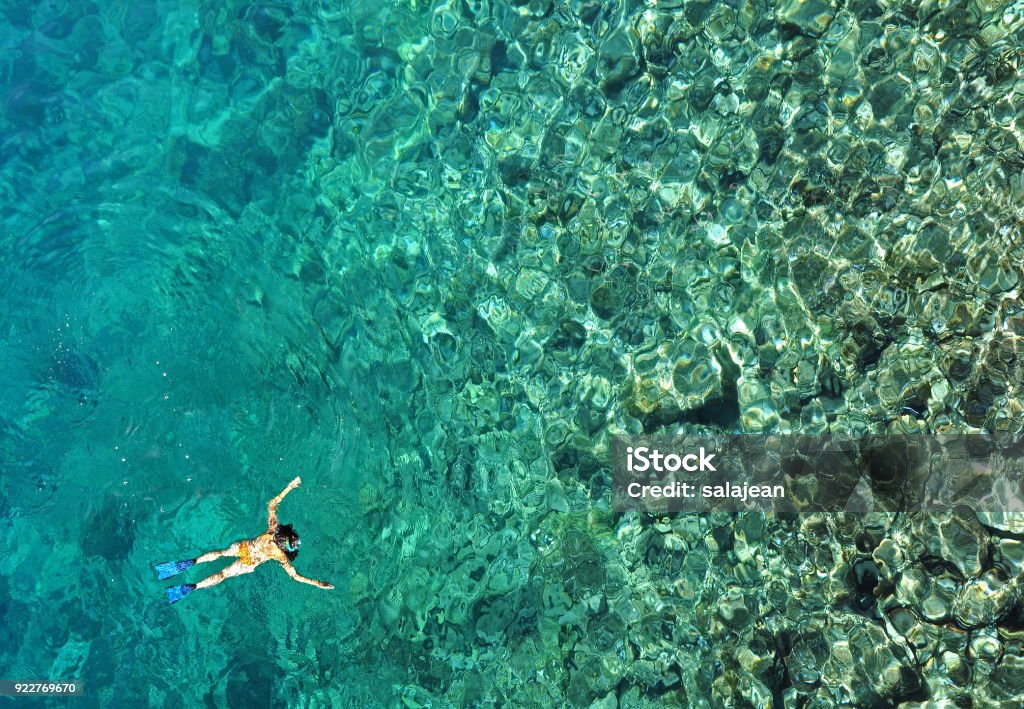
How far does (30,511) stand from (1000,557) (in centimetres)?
742

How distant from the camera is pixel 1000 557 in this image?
5.21 m

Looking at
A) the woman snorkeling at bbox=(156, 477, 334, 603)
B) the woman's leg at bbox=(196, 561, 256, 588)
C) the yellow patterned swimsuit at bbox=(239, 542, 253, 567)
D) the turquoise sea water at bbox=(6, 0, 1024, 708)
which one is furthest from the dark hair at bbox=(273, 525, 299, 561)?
the turquoise sea water at bbox=(6, 0, 1024, 708)

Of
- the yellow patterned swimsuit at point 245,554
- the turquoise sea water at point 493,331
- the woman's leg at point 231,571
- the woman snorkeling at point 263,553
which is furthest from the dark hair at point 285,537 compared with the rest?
the turquoise sea water at point 493,331

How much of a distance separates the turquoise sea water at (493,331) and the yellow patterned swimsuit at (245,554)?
2.85ft

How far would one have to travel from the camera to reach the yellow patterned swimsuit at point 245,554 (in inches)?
222

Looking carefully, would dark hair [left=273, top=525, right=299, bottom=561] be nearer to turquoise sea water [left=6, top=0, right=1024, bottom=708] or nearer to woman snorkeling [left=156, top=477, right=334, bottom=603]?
woman snorkeling [left=156, top=477, right=334, bottom=603]

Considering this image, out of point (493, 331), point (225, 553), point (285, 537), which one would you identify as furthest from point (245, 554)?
point (493, 331)

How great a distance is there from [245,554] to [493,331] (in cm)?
239

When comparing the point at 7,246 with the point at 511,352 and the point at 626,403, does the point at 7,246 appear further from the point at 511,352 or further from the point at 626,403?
the point at 626,403

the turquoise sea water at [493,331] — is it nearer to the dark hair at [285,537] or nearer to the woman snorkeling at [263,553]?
the woman snorkeling at [263,553]

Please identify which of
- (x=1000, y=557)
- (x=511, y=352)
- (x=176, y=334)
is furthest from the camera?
(x=176, y=334)

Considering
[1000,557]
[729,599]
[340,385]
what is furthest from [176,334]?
[1000,557]

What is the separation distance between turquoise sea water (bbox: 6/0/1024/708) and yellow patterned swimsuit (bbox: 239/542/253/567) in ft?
2.85

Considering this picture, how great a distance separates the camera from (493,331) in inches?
238
